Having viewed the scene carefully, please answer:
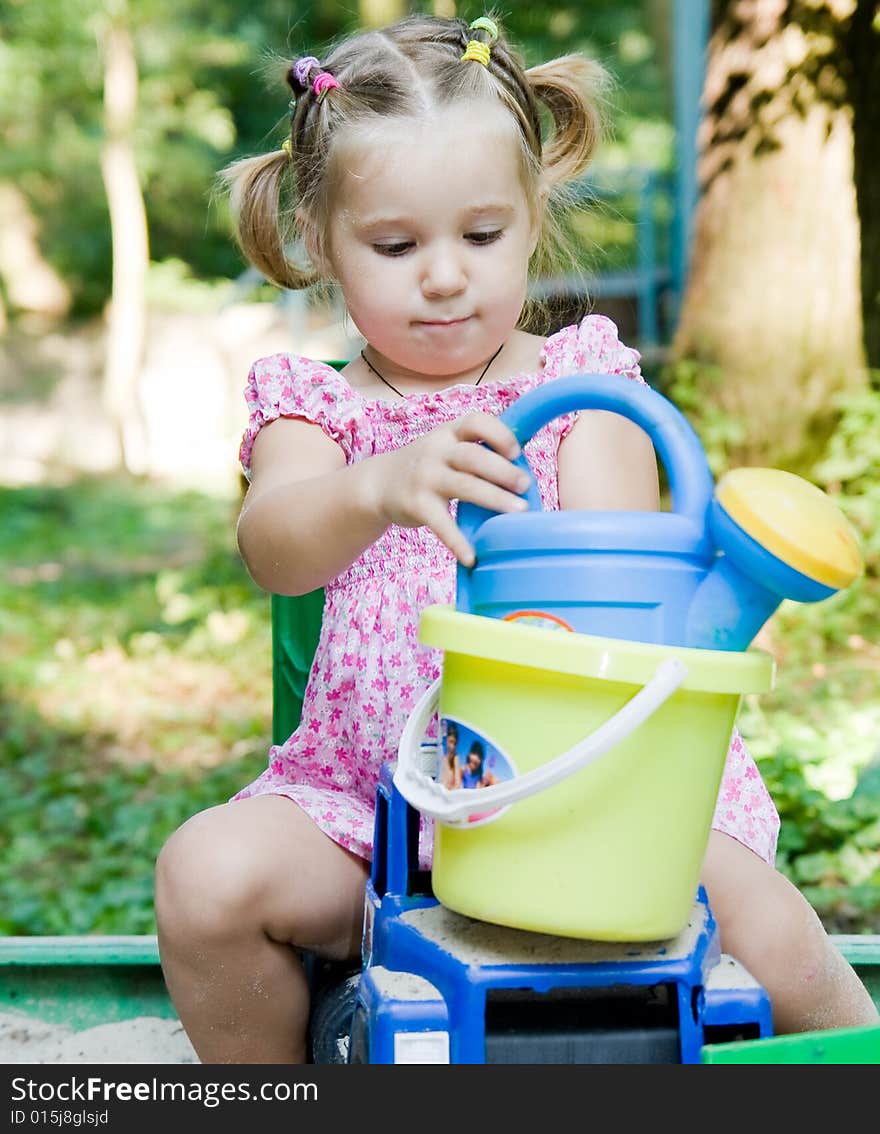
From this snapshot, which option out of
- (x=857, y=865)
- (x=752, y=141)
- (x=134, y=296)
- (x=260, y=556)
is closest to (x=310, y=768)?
(x=260, y=556)

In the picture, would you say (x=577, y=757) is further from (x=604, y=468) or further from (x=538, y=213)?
(x=538, y=213)

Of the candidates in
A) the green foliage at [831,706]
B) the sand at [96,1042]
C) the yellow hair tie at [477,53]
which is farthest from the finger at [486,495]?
the green foliage at [831,706]

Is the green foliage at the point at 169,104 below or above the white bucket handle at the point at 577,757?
above

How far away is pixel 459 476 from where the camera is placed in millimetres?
1179

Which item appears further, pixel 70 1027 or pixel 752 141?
pixel 752 141

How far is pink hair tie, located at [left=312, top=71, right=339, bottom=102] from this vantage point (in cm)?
180

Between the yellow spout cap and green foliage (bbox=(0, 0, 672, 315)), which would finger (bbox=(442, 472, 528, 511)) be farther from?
green foliage (bbox=(0, 0, 672, 315))

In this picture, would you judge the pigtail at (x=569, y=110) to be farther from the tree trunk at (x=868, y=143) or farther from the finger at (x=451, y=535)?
the tree trunk at (x=868, y=143)

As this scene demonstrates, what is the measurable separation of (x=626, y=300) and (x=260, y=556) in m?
10.9

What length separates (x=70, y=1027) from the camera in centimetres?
218

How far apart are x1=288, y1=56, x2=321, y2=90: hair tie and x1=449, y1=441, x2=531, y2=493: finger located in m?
0.88

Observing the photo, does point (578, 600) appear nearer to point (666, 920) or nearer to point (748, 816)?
point (666, 920)

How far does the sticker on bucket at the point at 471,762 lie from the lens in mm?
1079

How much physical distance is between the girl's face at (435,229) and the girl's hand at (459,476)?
460mm
